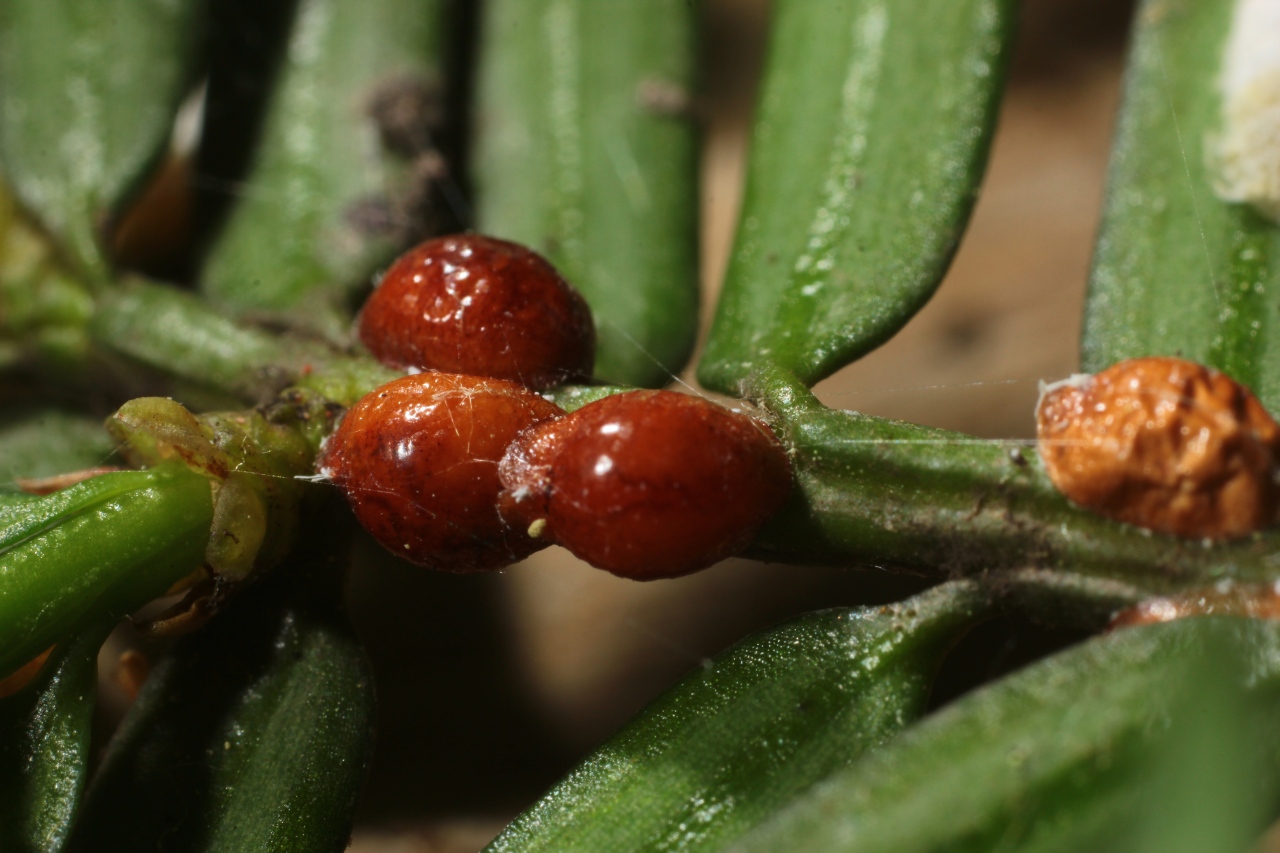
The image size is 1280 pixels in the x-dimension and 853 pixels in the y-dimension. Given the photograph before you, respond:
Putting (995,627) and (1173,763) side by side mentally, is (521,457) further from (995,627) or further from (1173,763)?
(995,627)

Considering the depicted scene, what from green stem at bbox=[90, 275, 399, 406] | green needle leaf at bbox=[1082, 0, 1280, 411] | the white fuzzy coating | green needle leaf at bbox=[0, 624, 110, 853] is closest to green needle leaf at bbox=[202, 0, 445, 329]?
green stem at bbox=[90, 275, 399, 406]

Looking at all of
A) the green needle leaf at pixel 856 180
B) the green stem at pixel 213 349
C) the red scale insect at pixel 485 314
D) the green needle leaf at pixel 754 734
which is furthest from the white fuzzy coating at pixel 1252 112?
the green stem at pixel 213 349

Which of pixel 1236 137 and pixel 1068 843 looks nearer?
pixel 1068 843

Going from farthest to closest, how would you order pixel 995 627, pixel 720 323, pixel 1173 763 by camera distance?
pixel 995 627, pixel 720 323, pixel 1173 763

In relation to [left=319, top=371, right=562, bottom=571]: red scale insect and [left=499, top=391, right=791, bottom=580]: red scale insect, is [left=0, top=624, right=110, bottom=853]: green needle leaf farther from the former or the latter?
[left=499, top=391, right=791, bottom=580]: red scale insect

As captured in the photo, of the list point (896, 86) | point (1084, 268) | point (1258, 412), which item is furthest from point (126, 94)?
point (1084, 268)
